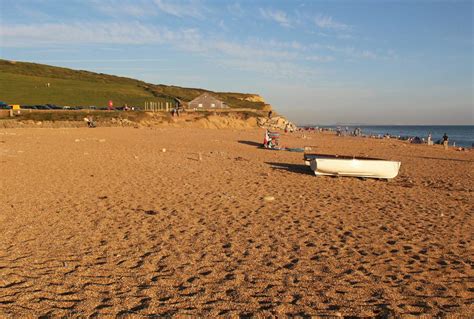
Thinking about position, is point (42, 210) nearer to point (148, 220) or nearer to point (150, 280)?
point (148, 220)

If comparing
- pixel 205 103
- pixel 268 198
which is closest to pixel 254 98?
pixel 205 103

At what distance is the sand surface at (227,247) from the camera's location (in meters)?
4.85

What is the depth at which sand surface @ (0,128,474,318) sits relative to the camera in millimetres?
4848

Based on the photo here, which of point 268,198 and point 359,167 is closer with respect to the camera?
point 268,198

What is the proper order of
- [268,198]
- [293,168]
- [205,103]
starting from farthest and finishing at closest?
[205,103], [293,168], [268,198]

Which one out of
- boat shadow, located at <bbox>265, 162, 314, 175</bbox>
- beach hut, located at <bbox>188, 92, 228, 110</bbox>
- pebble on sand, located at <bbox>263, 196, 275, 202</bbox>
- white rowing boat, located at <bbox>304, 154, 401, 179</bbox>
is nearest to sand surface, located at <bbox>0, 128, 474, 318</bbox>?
pebble on sand, located at <bbox>263, 196, 275, 202</bbox>

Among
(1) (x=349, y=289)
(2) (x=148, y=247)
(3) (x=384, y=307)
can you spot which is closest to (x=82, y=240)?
(2) (x=148, y=247)

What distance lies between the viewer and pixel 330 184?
14.0m

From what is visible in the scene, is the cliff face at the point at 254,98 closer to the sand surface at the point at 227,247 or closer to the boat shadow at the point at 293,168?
the boat shadow at the point at 293,168

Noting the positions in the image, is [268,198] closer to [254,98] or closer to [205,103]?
[205,103]

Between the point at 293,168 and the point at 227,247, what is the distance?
11429mm

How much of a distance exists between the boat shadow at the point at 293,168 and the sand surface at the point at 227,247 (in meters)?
2.89

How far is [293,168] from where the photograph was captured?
17984 millimetres

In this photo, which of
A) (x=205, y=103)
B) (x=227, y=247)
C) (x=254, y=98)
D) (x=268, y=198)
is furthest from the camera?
(x=254, y=98)
